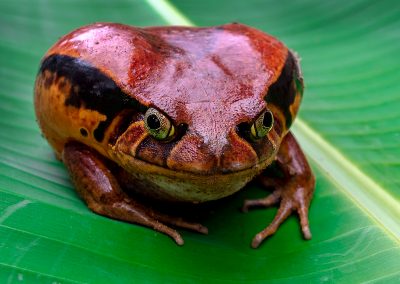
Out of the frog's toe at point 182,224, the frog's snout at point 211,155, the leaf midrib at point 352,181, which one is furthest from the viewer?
the leaf midrib at point 352,181

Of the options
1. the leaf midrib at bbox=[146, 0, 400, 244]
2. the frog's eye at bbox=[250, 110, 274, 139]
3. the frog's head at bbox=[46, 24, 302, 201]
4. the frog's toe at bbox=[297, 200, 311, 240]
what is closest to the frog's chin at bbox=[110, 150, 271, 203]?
the frog's head at bbox=[46, 24, 302, 201]

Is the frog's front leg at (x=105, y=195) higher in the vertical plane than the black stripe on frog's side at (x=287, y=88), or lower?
lower

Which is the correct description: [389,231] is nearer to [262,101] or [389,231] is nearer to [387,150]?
[387,150]

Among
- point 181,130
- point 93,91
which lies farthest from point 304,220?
point 93,91

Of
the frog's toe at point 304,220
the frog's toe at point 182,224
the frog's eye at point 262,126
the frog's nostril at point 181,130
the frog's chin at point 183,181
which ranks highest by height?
the frog's nostril at point 181,130

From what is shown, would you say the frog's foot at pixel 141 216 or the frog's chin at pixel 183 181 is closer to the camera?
the frog's chin at pixel 183 181

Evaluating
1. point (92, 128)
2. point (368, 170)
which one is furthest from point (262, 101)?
point (368, 170)

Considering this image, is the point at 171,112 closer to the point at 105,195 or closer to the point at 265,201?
the point at 105,195

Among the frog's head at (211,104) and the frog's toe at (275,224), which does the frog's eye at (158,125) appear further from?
the frog's toe at (275,224)

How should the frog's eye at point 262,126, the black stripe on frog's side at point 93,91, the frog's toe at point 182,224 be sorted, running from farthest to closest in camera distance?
the frog's toe at point 182,224, the black stripe on frog's side at point 93,91, the frog's eye at point 262,126

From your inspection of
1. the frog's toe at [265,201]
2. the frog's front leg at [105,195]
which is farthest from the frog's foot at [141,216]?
the frog's toe at [265,201]
